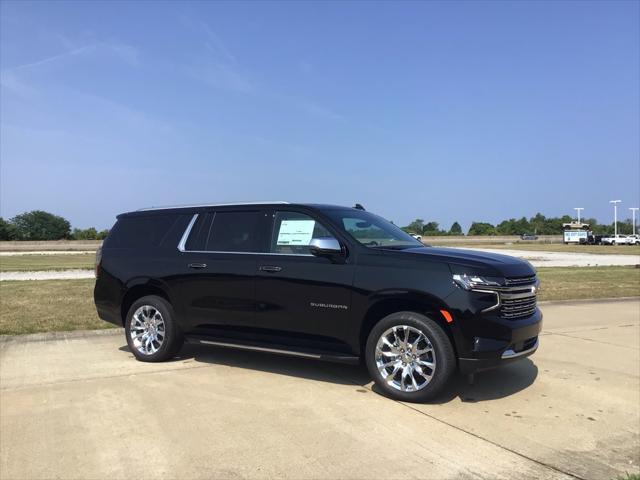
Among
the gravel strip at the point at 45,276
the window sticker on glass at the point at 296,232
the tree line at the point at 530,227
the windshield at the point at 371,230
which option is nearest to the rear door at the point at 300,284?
the window sticker on glass at the point at 296,232

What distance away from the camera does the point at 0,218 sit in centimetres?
9481

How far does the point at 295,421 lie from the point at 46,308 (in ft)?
24.9

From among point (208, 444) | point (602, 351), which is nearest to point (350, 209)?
point (208, 444)

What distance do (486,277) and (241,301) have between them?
2610 mm

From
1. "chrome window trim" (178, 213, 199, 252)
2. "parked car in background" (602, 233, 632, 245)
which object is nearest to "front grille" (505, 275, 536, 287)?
"chrome window trim" (178, 213, 199, 252)

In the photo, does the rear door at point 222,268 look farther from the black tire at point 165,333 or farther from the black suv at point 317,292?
the black tire at point 165,333

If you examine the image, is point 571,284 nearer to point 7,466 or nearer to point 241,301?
point 241,301

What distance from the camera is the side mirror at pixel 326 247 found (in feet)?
17.8

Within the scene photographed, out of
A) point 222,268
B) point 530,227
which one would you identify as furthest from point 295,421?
point 530,227

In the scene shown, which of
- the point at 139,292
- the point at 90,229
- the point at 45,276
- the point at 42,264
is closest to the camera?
the point at 139,292

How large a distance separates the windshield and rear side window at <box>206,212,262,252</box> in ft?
2.90

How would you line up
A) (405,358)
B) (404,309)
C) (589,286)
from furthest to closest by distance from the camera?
(589,286) < (404,309) < (405,358)

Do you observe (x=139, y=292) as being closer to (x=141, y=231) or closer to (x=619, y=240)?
(x=141, y=231)

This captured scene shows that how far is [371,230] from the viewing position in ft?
20.0
